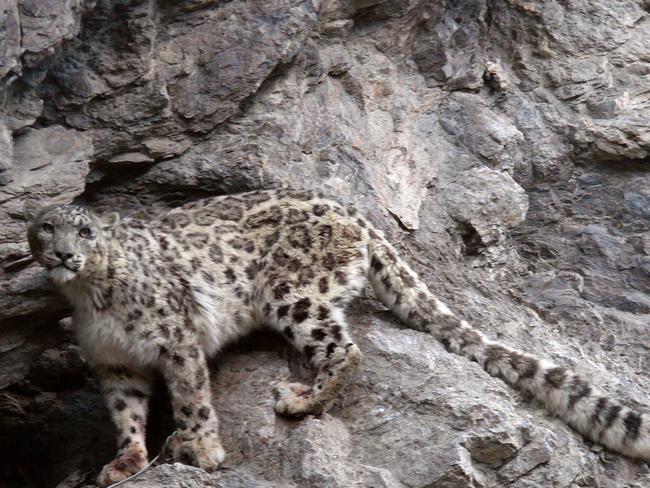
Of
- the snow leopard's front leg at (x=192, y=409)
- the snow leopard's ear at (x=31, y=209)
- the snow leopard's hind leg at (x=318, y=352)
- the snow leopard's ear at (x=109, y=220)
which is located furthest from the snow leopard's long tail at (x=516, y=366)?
the snow leopard's ear at (x=31, y=209)

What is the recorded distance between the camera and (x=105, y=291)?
6684mm

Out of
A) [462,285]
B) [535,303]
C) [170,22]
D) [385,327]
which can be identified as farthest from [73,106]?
[535,303]

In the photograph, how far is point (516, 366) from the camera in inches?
274

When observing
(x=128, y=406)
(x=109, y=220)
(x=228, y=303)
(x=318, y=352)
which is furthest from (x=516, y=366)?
(x=109, y=220)

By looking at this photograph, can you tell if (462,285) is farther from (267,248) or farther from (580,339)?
(267,248)

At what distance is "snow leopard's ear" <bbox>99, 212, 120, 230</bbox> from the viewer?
6715mm

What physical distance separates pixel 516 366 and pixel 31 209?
2618 millimetres

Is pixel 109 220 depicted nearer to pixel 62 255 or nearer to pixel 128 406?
→ pixel 62 255

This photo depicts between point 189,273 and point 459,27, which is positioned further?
point 459,27

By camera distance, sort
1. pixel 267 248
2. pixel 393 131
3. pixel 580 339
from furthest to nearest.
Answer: pixel 393 131
pixel 580 339
pixel 267 248

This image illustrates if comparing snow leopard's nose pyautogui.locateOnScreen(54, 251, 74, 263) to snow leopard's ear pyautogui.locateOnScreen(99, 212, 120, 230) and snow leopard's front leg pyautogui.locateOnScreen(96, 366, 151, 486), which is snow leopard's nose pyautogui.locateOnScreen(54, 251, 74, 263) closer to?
snow leopard's ear pyautogui.locateOnScreen(99, 212, 120, 230)

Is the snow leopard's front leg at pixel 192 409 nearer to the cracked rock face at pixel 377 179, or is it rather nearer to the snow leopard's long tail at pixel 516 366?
the cracked rock face at pixel 377 179

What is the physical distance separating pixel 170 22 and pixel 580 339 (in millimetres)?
3034

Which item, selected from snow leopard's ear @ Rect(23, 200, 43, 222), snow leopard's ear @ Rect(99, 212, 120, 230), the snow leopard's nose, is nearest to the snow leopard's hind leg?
snow leopard's ear @ Rect(99, 212, 120, 230)
